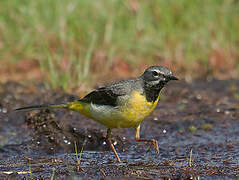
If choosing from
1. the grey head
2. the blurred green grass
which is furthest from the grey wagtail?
the blurred green grass

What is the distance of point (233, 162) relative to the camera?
537cm

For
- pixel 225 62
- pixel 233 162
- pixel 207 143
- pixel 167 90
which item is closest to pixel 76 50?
pixel 167 90

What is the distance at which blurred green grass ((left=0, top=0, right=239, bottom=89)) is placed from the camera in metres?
9.47

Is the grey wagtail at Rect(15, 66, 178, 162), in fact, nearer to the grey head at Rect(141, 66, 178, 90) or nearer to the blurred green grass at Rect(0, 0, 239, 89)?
the grey head at Rect(141, 66, 178, 90)

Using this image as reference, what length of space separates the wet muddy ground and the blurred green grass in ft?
2.86

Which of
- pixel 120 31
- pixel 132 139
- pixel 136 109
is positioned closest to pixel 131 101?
pixel 136 109

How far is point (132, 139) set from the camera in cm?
668

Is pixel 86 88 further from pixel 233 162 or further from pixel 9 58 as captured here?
pixel 233 162

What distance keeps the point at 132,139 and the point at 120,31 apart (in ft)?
12.0

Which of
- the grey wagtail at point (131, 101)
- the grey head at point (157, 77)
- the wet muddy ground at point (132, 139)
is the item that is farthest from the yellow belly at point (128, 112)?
the wet muddy ground at point (132, 139)

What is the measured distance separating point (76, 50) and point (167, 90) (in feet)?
6.54

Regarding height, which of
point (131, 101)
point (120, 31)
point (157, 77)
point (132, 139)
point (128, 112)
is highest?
point (120, 31)

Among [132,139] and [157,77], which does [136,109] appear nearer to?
[157,77]

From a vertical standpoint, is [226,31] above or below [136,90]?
above
